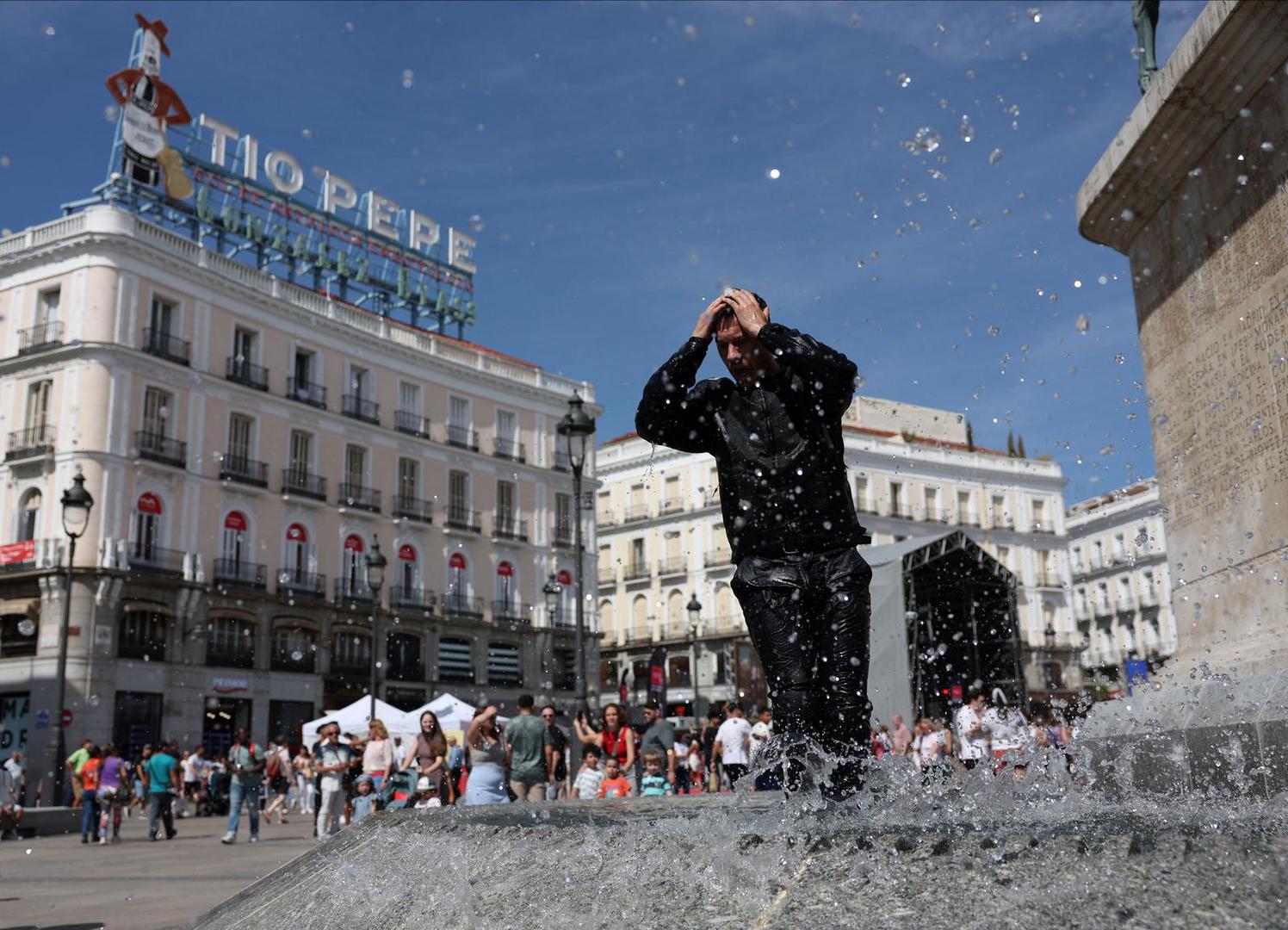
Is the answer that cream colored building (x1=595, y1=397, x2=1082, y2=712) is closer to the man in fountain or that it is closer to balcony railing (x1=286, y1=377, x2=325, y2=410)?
balcony railing (x1=286, y1=377, x2=325, y2=410)

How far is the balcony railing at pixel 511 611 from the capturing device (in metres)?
44.9

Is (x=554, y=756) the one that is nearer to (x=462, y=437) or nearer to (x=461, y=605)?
(x=461, y=605)

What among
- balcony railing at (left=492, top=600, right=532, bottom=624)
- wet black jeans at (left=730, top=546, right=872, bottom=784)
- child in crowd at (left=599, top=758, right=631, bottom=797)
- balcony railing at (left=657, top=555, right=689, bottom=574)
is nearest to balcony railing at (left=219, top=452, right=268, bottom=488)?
balcony railing at (left=492, top=600, right=532, bottom=624)

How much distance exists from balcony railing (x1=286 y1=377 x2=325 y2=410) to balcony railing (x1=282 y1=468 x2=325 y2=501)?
241 centimetres

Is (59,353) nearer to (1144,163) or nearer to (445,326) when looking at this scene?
(445,326)

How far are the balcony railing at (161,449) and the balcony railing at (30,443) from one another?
2.32m

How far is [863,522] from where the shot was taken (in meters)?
58.4

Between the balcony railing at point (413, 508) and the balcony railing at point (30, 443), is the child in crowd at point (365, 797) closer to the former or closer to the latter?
the balcony railing at point (30, 443)

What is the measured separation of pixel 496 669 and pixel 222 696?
11.5 metres

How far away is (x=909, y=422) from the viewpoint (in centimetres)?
6391

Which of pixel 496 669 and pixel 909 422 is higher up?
pixel 909 422

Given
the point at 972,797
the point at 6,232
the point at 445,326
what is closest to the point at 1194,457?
the point at 972,797

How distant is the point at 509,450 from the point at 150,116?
17.5m

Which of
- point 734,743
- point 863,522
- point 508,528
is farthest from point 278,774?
point 863,522
